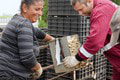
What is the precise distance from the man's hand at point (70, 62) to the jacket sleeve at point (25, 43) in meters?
0.65

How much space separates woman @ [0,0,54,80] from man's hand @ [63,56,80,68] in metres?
0.52

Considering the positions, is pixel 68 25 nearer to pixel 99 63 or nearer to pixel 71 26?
pixel 71 26

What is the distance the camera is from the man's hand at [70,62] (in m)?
2.61

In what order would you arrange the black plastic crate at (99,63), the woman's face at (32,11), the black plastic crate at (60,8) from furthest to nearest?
1. the black plastic crate at (99,63)
2. the black plastic crate at (60,8)
3. the woman's face at (32,11)

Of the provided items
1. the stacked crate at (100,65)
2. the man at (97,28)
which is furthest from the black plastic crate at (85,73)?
the man at (97,28)

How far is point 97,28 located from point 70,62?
0.60m

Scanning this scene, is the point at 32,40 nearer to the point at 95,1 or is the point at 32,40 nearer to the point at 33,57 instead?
the point at 33,57

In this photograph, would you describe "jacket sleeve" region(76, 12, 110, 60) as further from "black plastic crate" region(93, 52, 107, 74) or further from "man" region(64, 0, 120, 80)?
"black plastic crate" region(93, 52, 107, 74)

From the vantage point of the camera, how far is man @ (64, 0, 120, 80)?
2.29 metres

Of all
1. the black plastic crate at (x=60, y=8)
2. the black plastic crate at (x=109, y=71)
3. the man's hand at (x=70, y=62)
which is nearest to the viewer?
the man's hand at (x=70, y=62)

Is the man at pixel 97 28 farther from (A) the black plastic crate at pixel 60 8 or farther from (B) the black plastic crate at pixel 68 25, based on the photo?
(A) the black plastic crate at pixel 60 8

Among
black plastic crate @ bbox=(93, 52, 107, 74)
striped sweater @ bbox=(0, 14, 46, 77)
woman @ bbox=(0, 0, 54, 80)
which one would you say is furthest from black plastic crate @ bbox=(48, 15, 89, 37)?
striped sweater @ bbox=(0, 14, 46, 77)

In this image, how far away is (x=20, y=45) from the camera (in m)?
2.07

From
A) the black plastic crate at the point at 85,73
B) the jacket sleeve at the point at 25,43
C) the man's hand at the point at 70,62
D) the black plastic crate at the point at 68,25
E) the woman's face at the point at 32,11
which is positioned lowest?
the black plastic crate at the point at 85,73
